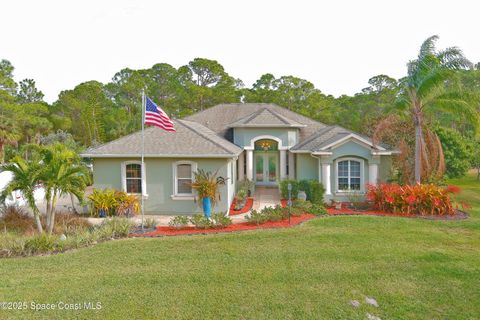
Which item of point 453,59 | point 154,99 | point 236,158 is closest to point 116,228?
point 236,158

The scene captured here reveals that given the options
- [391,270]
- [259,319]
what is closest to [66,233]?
[259,319]

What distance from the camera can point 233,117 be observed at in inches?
977

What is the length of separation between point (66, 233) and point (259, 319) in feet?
27.1

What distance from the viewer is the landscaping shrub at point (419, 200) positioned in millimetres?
13758

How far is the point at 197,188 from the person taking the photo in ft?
45.0

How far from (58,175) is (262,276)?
24.6ft

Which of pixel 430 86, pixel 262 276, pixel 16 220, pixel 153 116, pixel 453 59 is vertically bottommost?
pixel 262 276

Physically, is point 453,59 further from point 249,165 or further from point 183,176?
point 183,176

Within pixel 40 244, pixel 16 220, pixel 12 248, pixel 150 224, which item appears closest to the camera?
pixel 12 248

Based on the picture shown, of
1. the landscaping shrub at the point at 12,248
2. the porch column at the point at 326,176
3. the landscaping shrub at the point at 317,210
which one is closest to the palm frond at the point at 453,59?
the porch column at the point at 326,176

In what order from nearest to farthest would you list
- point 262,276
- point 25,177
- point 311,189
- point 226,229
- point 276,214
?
point 262,276 < point 25,177 < point 226,229 < point 276,214 < point 311,189

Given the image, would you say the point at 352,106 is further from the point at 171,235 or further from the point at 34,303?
the point at 34,303

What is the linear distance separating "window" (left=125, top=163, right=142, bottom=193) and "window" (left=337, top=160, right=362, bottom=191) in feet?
34.1

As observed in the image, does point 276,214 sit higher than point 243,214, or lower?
higher
